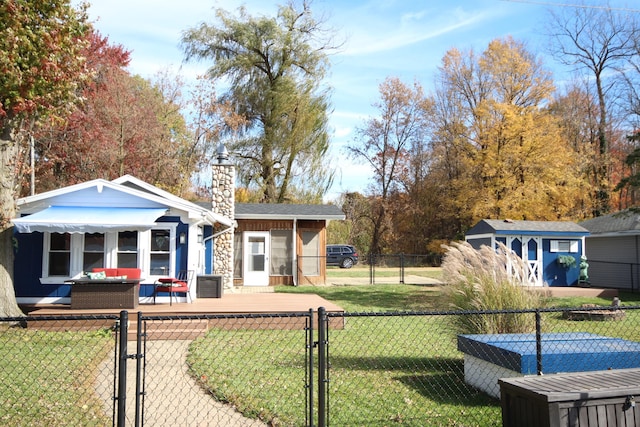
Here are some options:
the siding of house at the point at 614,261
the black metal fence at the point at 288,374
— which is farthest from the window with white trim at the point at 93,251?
the siding of house at the point at 614,261

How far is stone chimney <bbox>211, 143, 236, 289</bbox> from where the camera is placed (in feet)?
66.6

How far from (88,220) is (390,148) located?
30300 mm

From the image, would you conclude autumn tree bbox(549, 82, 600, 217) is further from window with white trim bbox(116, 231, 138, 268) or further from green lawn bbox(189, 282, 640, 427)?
window with white trim bbox(116, 231, 138, 268)

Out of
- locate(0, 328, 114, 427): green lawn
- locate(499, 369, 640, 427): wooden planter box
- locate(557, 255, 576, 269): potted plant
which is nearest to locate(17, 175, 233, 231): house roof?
locate(0, 328, 114, 427): green lawn

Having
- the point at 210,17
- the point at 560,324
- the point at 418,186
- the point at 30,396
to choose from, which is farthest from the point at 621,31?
the point at 30,396

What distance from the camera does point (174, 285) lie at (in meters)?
13.1

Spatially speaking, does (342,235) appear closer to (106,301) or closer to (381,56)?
(381,56)

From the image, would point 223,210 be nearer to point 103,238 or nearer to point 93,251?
point 103,238

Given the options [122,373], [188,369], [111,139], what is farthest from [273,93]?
[122,373]

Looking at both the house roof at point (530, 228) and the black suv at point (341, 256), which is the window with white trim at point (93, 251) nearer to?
the house roof at point (530, 228)

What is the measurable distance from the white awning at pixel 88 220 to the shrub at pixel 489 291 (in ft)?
24.0

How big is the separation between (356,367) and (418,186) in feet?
109

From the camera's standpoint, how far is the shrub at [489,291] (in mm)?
7375

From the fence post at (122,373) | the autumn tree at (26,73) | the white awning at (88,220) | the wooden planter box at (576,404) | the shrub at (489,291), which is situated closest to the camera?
Answer: the wooden planter box at (576,404)
